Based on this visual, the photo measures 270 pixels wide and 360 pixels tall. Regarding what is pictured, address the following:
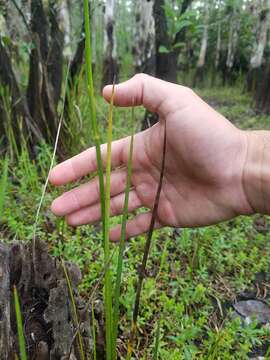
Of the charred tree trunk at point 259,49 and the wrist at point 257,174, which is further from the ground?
the wrist at point 257,174

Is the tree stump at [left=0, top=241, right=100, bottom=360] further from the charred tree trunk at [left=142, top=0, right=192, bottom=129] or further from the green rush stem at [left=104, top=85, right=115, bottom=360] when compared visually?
the charred tree trunk at [left=142, top=0, right=192, bottom=129]

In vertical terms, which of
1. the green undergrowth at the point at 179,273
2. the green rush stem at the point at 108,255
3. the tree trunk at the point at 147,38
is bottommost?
the green undergrowth at the point at 179,273

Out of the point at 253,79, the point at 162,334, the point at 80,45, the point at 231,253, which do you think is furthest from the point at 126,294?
the point at 253,79

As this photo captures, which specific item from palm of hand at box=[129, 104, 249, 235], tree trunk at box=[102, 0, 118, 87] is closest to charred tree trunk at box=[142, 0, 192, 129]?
palm of hand at box=[129, 104, 249, 235]

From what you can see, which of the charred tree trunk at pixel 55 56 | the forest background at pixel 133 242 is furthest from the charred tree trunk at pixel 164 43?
the charred tree trunk at pixel 55 56

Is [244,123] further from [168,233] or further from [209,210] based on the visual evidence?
[209,210]

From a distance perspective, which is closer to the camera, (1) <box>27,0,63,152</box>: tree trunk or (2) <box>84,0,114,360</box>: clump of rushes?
(2) <box>84,0,114,360</box>: clump of rushes

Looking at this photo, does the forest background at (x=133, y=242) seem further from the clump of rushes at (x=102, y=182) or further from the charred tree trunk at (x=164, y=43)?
the charred tree trunk at (x=164, y=43)

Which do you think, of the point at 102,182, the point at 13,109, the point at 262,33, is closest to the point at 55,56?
the point at 13,109
